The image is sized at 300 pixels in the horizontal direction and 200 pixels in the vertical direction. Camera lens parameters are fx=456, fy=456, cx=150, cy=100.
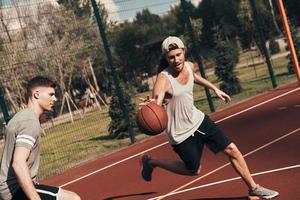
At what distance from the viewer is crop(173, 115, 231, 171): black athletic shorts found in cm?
568

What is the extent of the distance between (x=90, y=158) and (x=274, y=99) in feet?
18.8

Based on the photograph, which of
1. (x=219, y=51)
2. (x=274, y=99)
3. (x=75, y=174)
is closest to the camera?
(x=75, y=174)

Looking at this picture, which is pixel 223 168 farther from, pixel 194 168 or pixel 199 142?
pixel 199 142

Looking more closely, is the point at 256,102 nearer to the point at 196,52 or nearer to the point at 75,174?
the point at 196,52

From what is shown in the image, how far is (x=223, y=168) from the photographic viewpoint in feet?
24.3

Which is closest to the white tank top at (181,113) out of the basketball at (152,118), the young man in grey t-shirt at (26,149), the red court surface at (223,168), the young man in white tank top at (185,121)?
the young man in white tank top at (185,121)

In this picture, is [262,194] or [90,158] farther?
Result: [90,158]

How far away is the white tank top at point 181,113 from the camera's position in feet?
18.5

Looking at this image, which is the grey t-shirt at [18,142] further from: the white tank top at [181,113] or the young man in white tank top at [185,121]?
the white tank top at [181,113]

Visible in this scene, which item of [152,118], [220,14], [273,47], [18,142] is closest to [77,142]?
[152,118]

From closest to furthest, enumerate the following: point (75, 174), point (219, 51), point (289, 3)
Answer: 1. point (75, 174)
2. point (219, 51)
3. point (289, 3)

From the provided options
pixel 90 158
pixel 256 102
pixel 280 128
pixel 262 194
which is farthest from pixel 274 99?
pixel 262 194

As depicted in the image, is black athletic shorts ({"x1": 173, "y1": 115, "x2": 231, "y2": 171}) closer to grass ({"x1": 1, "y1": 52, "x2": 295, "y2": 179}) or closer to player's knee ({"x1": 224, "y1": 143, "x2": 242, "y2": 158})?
player's knee ({"x1": 224, "y1": 143, "x2": 242, "y2": 158})

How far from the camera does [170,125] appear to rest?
18.9ft
